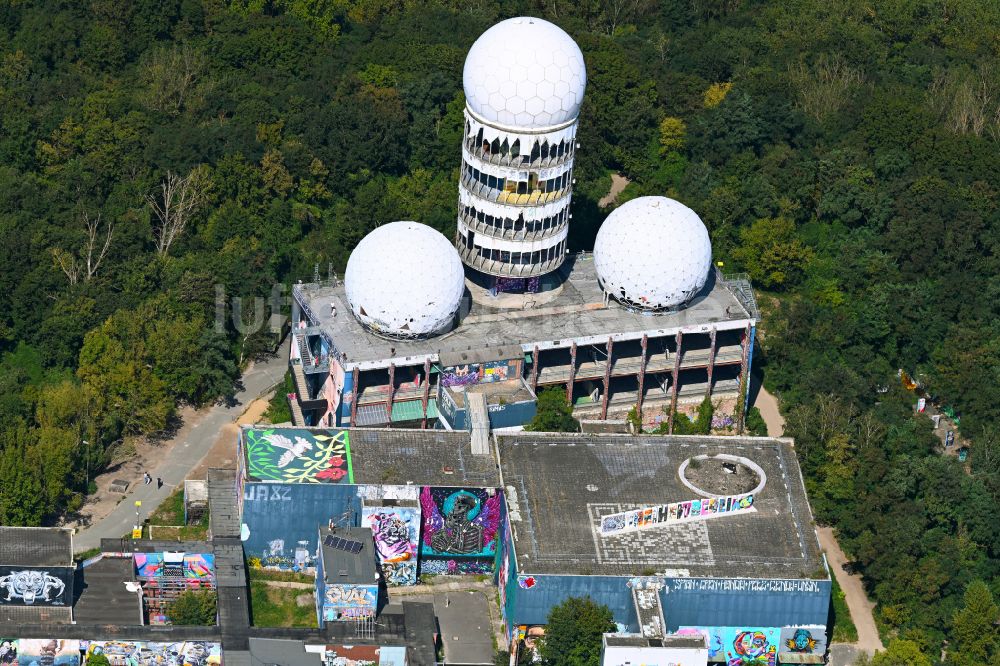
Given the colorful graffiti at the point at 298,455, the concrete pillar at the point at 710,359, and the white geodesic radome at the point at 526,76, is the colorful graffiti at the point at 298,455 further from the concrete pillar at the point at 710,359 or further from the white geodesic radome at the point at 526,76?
the concrete pillar at the point at 710,359

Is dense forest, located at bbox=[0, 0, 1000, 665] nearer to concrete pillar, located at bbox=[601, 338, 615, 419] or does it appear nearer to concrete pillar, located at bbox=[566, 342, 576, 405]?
concrete pillar, located at bbox=[601, 338, 615, 419]

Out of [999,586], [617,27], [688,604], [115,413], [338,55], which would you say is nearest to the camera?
[688,604]

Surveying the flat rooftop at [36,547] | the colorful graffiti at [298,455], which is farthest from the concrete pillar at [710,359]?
the flat rooftop at [36,547]

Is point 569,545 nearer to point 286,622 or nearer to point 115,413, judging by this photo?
point 286,622

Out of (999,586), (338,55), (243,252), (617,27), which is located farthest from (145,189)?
(999,586)

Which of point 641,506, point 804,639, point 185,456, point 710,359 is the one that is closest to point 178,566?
point 185,456

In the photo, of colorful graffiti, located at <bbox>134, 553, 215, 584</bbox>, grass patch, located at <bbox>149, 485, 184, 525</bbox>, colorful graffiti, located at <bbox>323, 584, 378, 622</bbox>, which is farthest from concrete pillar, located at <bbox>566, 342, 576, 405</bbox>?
colorful graffiti, located at <bbox>134, 553, 215, 584</bbox>
